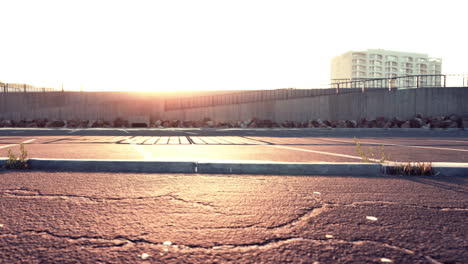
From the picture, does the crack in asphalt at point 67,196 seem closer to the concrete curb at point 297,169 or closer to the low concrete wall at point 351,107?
the concrete curb at point 297,169

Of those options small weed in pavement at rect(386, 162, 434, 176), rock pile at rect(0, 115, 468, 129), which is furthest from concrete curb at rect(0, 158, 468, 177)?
rock pile at rect(0, 115, 468, 129)

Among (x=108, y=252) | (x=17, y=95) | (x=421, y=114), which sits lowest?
(x=108, y=252)

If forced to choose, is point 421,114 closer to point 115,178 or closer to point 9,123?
point 115,178

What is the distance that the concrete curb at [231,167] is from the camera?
15.0ft

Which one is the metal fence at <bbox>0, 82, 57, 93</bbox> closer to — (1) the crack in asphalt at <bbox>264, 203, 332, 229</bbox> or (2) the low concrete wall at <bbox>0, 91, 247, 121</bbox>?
(2) the low concrete wall at <bbox>0, 91, 247, 121</bbox>

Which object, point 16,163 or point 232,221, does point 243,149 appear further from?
point 232,221

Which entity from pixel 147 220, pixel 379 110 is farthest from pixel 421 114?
pixel 147 220

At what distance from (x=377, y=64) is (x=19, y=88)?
102 metres

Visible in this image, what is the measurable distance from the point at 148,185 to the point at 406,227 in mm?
2961

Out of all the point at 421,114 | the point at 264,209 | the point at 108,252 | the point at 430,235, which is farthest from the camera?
the point at 421,114

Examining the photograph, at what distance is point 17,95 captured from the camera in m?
23.9

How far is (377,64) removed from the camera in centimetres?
9650

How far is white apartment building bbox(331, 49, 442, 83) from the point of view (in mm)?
94938

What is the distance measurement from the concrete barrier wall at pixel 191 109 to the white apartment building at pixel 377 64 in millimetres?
75044
